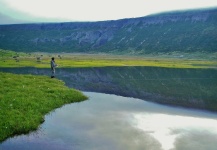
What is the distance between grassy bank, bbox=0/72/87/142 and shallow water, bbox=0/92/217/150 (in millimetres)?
885

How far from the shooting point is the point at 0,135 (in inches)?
754

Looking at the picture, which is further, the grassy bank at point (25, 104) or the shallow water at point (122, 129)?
the grassy bank at point (25, 104)

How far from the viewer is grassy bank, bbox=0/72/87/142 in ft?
68.1

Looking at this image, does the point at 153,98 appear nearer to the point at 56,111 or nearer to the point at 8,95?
the point at 56,111

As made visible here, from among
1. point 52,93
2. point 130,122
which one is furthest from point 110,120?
point 52,93

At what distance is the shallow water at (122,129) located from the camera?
59.3 ft

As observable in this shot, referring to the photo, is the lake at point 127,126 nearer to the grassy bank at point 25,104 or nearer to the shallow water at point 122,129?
the shallow water at point 122,129

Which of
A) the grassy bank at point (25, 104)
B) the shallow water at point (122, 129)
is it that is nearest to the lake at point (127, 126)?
the shallow water at point (122, 129)

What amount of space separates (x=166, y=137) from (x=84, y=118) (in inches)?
296

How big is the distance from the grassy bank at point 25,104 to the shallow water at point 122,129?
885 mm

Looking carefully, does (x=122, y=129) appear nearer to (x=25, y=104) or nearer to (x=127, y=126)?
(x=127, y=126)

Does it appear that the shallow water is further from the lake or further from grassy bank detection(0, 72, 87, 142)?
grassy bank detection(0, 72, 87, 142)

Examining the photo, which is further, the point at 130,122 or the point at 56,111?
the point at 56,111

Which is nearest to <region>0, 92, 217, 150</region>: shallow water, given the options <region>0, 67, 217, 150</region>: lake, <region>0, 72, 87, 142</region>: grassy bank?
<region>0, 67, 217, 150</region>: lake
